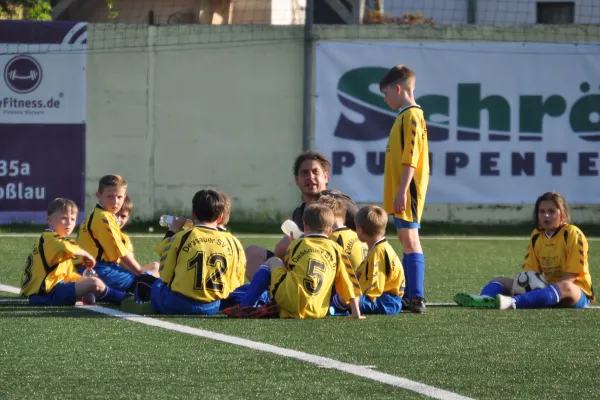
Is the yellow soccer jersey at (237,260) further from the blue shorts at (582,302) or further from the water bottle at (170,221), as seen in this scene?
the blue shorts at (582,302)

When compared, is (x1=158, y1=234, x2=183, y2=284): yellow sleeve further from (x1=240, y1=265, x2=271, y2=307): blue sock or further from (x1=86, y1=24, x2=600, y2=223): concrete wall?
(x1=86, y1=24, x2=600, y2=223): concrete wall

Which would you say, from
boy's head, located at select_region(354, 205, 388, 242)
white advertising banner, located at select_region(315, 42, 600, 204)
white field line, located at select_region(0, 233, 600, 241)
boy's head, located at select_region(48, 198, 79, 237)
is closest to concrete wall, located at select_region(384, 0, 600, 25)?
white advertising banner, located at select_region(315, 42, 600, 204)

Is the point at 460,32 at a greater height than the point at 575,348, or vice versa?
the point at 460,32

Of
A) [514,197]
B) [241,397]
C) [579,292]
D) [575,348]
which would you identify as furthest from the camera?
[514,197]

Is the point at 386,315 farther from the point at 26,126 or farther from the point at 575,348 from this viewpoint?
the point at 26,126

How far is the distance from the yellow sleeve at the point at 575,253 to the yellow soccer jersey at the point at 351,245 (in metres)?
1.47

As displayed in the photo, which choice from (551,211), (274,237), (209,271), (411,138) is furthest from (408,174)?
(274,237)

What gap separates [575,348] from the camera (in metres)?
5.59

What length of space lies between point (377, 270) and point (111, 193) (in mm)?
2043

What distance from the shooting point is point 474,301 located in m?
7.46

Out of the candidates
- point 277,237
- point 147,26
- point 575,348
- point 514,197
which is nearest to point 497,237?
point 514,197

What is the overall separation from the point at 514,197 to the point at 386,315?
8284mm

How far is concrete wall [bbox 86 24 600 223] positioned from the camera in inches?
587

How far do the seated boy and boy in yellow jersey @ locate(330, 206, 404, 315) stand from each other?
738 millimetres
